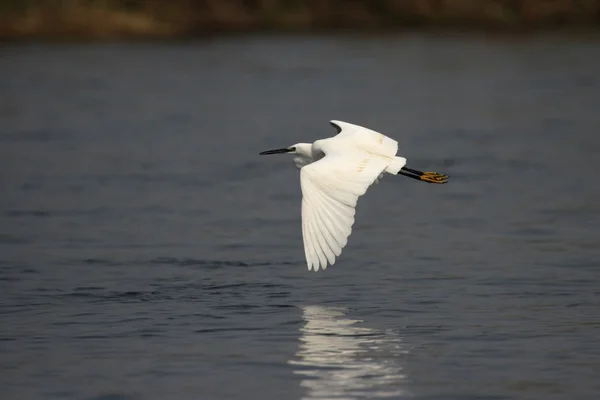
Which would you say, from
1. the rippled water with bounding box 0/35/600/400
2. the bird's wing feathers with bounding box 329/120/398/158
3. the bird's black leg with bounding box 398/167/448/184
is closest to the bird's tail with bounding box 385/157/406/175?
the bird's wing feathers with bounding box 329/120/398/158

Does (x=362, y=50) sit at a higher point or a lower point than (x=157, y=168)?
higher

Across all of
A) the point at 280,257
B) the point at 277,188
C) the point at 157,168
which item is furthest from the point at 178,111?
the point at 280,257

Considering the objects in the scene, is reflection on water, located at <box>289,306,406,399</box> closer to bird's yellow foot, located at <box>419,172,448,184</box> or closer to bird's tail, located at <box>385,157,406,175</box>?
bird's tail, located at <box>385,157,406,175</box>

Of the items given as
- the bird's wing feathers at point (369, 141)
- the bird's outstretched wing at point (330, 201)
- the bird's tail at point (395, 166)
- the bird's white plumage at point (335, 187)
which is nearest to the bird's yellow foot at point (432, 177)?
the bird's wing feathers at point (369, 141)

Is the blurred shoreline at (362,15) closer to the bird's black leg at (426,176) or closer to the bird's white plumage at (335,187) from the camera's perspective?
the bird's black leg at (426,176)

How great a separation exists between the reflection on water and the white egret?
0.52 meters

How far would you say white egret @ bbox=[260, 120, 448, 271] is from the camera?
27.2 ft

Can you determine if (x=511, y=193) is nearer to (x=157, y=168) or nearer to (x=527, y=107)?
(x=157, y=168)

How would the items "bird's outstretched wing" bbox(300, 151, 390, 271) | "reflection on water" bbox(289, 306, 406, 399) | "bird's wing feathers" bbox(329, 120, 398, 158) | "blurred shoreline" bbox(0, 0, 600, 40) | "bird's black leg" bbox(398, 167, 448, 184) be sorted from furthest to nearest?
"blurred shoreline" bbox(0, 0, 600, 40) → "bird's black leg" bbox(398, 167, 448, 184) → "bird's wing feathers" bbox(329, 120, 398, 158) → "bird's outstretched wing" bbox(300, 151, 390, 271) → "reflection on water" bbox(289, 306, 406, 399)

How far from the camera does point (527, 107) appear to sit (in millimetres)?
22484

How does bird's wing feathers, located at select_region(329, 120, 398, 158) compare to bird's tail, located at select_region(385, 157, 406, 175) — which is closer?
bird's tail, located at select_region(385, 157, 406, 175)

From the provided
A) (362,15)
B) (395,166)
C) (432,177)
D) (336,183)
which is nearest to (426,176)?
(432,177)

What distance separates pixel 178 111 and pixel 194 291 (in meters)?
13.8

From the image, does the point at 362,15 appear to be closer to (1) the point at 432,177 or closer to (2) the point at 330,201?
(1) the point at 432,177
